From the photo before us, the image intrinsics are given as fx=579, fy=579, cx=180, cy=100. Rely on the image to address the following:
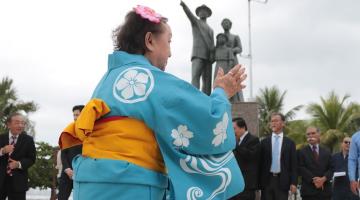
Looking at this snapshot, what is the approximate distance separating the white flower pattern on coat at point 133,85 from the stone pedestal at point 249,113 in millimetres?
10182

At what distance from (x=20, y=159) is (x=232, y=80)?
6.43m

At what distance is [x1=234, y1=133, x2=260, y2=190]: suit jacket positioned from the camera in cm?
879

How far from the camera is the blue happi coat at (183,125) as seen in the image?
2748 millimetres

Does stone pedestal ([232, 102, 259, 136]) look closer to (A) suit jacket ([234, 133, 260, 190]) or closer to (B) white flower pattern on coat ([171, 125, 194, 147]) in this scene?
(A) suit jacket ([234, 133, 260, 190])

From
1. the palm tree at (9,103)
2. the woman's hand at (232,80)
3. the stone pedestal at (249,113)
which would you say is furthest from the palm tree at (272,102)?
the woman's hand at (232,80)

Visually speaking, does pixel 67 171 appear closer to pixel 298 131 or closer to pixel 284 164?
pixel 284 164

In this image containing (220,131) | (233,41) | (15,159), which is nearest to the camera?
(220,131)

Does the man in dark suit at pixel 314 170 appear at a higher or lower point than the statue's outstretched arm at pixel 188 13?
lower

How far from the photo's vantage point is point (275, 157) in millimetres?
8836

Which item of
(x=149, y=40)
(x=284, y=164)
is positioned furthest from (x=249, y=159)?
(x=149, y=40)

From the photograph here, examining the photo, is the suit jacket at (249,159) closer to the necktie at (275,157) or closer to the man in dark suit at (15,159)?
the necktie at (275,157)

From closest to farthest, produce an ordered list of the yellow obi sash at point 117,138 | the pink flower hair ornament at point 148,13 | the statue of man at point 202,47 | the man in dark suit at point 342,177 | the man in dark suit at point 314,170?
the yellow obi sash at point 117,138 → the pink flower hair ornament at point 148,13 → the man in dark suit at point 314,170 → the man in dark suit at point 342,177 → the statue of man at point 202,47

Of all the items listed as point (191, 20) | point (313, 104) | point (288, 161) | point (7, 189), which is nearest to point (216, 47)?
point (191, 20)

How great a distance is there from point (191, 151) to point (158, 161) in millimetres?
166
